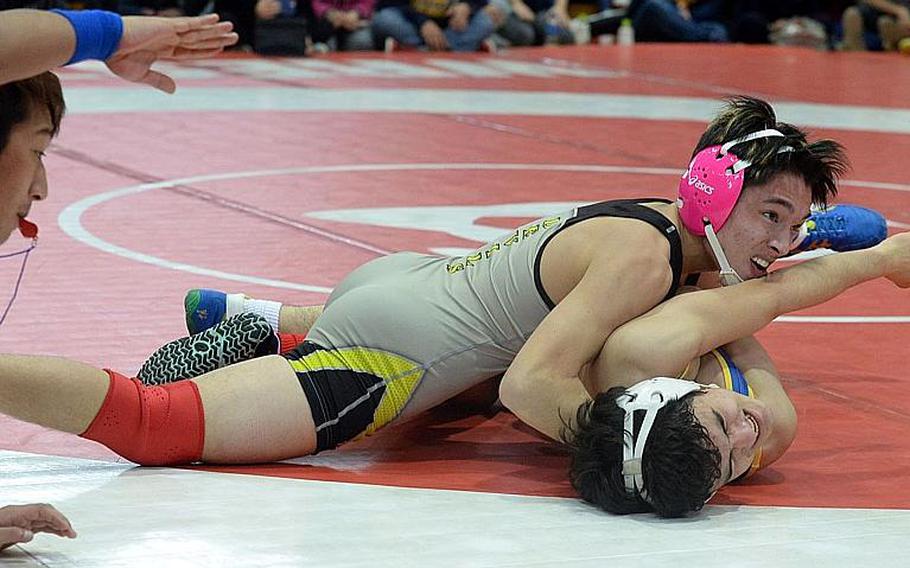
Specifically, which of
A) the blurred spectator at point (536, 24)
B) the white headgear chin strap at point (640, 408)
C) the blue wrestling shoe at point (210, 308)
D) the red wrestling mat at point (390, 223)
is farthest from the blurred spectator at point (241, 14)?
the white headgear chin strap at point (640, 408)

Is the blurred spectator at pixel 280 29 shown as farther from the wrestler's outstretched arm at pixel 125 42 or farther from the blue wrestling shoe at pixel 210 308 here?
the wrestler's outstretched arm at pixel 125 42

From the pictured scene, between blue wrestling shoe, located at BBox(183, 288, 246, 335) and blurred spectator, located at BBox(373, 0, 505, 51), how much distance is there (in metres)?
8.81

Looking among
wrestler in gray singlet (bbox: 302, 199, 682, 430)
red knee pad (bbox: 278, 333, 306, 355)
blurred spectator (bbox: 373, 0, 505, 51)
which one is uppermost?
wrestler in gray singlet (bbox: 302, 199, 682, 430)

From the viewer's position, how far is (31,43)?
2.53 meters

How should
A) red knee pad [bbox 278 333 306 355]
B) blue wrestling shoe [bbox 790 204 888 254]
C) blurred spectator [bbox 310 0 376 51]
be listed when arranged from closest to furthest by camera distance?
red knee pad [bbox 278 333 306 355] → blue wrestling shoe [bbox 790 204 888 254] → blurred spectator [bbox 310 0 376 51]

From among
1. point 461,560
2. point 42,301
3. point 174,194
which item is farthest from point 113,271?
point 461,560

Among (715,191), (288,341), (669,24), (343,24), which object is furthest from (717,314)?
(669,24)

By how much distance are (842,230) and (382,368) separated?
121cm

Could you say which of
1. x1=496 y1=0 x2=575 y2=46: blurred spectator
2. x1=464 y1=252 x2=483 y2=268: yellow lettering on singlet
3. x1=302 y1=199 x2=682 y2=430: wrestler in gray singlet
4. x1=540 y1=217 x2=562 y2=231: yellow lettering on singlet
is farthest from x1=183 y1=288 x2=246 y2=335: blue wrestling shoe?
x1=496 y1=0 x2=575 y2=46: blurred spectator

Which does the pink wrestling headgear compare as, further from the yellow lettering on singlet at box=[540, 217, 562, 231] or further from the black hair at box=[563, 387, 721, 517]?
the black hair at box=[563, 387, 721, 517]

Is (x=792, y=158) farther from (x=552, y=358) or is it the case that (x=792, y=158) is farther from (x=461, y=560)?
(x=461, y=560)

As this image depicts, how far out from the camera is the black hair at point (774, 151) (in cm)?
342

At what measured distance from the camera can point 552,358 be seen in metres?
3.25

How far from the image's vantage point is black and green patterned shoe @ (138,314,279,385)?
3.62 m
